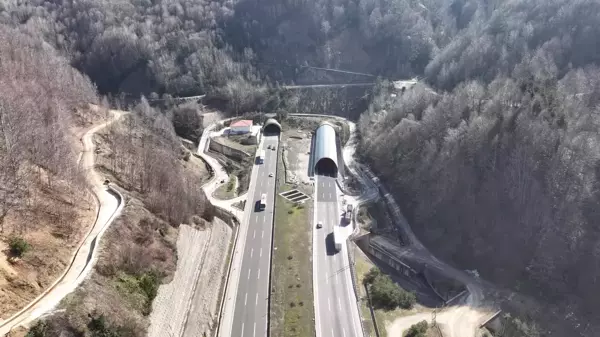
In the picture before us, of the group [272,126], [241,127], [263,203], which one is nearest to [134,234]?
[263,203]

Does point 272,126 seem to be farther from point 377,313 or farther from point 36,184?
point 36,184

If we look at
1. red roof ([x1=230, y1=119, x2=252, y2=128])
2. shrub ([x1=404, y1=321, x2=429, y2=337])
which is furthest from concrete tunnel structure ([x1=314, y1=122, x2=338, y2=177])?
shrub ([x1=404, y1=321, x2=429, y2=337])

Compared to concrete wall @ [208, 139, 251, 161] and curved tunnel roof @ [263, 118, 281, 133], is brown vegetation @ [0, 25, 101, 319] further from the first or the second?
curved tunnel roof @ [263, 118, 281, 133]

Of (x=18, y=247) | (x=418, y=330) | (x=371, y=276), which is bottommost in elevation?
(x=418, y=330)

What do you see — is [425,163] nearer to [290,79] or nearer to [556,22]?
[556,22]

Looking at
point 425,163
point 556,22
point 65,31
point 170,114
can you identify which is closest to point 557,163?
point 425,163

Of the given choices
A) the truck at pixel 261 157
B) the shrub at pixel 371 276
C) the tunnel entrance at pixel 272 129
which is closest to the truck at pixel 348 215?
the shrub at pixel 371 276
